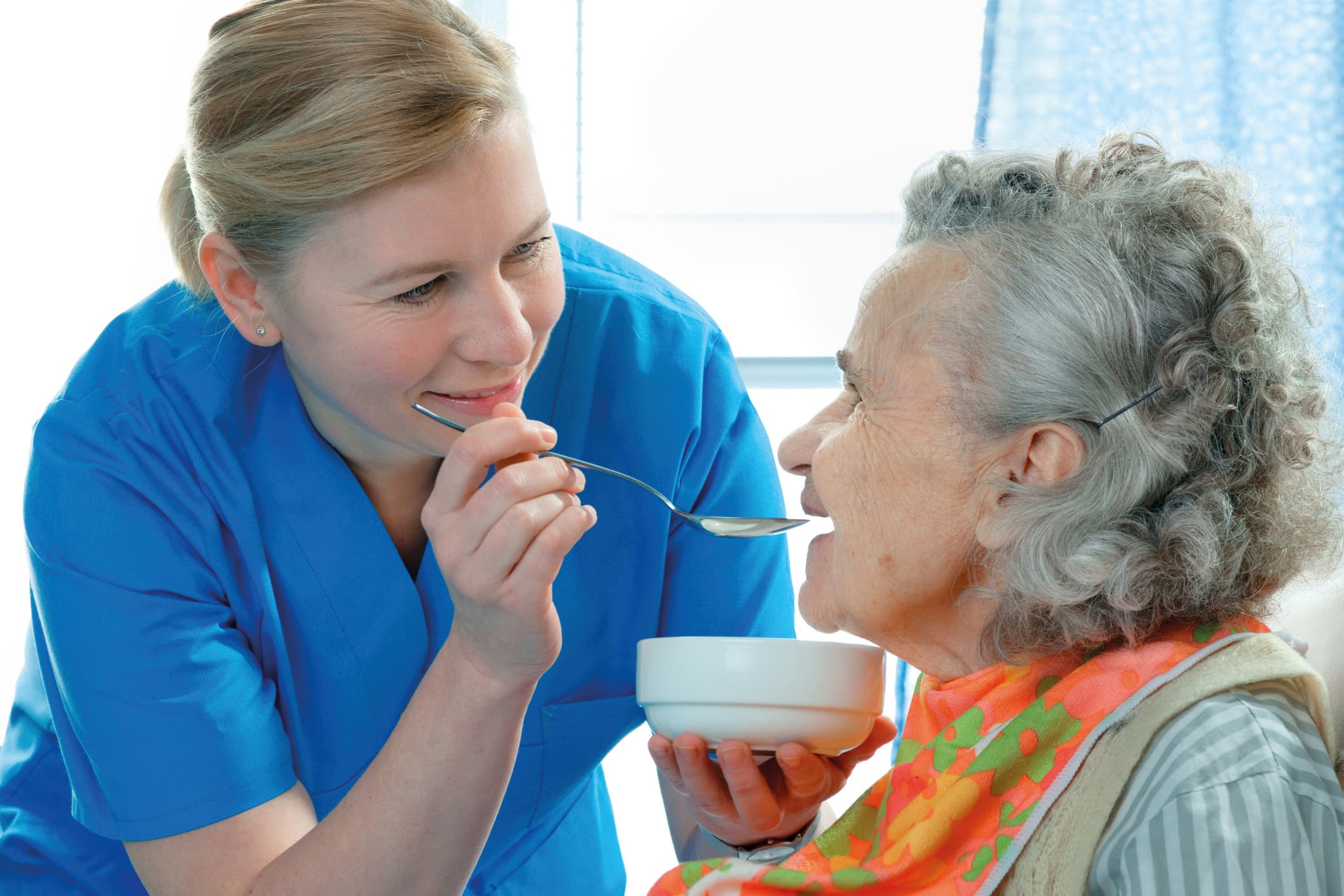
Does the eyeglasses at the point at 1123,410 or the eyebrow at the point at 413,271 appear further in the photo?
the eyebrow at the point at 413,271

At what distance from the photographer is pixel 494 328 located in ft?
3.49

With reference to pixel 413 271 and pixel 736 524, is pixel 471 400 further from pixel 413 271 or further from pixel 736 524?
pixel 736 524

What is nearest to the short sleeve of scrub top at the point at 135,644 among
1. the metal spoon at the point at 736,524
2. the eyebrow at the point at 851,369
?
the metal spoon at the point at 736,524

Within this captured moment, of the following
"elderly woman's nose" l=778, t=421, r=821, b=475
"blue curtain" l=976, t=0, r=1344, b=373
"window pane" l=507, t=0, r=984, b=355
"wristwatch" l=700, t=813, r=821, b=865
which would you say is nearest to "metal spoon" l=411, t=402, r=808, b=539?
"elderly woman's nose" l=778, t=421, r=821, b=475

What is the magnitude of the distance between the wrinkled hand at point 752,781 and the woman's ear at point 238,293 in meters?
0.55

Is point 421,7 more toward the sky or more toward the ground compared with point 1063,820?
more toward the sky

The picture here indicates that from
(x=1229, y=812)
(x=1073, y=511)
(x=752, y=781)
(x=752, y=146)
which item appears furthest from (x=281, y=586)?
(x=752, y=146)

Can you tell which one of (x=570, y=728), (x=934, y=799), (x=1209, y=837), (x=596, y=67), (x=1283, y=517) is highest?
(x=596, y=67)

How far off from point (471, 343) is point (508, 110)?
0.22 metres

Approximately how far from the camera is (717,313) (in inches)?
110

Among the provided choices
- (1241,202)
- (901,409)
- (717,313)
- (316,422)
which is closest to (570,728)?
(316,422)

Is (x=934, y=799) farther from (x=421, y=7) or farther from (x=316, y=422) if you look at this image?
(x=421, y=7)

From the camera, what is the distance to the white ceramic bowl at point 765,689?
949 millimetres

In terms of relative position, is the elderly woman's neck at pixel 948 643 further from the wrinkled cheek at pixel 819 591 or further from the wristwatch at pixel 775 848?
the wristwatch at pixel 775 848
